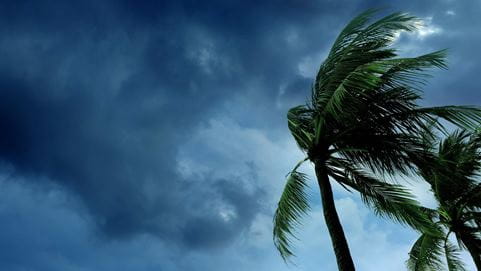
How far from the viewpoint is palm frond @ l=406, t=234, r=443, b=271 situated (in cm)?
1577

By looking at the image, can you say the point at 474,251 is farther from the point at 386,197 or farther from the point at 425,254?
the point at 386,197

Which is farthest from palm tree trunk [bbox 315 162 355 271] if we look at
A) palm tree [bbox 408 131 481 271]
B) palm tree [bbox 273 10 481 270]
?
palm tree [bbox 408 131 481 271]

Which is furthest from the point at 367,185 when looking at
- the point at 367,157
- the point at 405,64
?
the point at 405,64

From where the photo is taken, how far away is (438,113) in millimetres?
8781

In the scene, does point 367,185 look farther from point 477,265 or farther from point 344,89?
point 477,265

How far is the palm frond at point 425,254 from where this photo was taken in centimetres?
1577

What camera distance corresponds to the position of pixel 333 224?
8.74 meters

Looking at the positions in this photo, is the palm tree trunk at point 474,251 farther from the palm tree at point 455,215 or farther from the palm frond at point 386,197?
the palm frond at point 386,197

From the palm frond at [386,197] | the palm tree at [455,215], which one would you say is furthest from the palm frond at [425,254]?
the palm frond at [386,197]

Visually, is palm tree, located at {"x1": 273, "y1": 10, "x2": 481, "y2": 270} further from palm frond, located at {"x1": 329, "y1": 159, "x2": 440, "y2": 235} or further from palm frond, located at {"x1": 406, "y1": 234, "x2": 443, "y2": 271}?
palm frond, located at {"x1": 406, "y1": 234, "x2": 443, "y2": 271}

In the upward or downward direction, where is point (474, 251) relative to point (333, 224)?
upward

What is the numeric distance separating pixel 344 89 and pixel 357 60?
0.97 metres

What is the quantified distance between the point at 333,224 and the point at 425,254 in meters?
8.96

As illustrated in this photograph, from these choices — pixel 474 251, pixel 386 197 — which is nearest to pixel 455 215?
pixel 474 251
